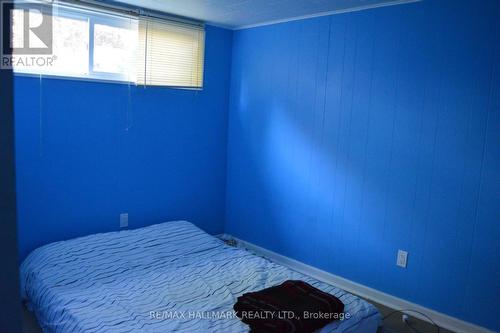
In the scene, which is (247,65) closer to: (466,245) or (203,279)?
(203,279)

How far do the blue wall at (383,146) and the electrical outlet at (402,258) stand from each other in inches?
1.6

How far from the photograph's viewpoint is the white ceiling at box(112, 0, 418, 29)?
290cm

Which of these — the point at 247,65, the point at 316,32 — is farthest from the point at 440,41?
the point at 247,65

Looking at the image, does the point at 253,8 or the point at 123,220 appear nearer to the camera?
the point at 253,8

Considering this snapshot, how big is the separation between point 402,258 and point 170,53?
2.54 metres

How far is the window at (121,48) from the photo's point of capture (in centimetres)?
287

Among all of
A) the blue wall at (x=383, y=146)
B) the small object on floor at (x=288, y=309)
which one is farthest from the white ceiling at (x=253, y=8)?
the small object on floor at (x=288, y=309)

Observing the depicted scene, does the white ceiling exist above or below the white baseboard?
above

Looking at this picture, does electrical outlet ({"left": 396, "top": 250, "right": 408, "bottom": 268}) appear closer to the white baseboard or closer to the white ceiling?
the white baseboard

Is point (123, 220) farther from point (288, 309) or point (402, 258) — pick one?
point (402, 258)

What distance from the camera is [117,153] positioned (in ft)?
10.8

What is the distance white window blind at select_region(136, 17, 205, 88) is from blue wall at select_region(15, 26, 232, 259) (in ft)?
0.33

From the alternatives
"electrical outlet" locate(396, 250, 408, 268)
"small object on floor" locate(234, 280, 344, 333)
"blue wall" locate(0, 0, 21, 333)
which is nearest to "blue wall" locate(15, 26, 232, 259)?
"small object on floor" locate(234, 280, 344, 333)

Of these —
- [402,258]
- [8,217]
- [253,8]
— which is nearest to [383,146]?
[402,258]
